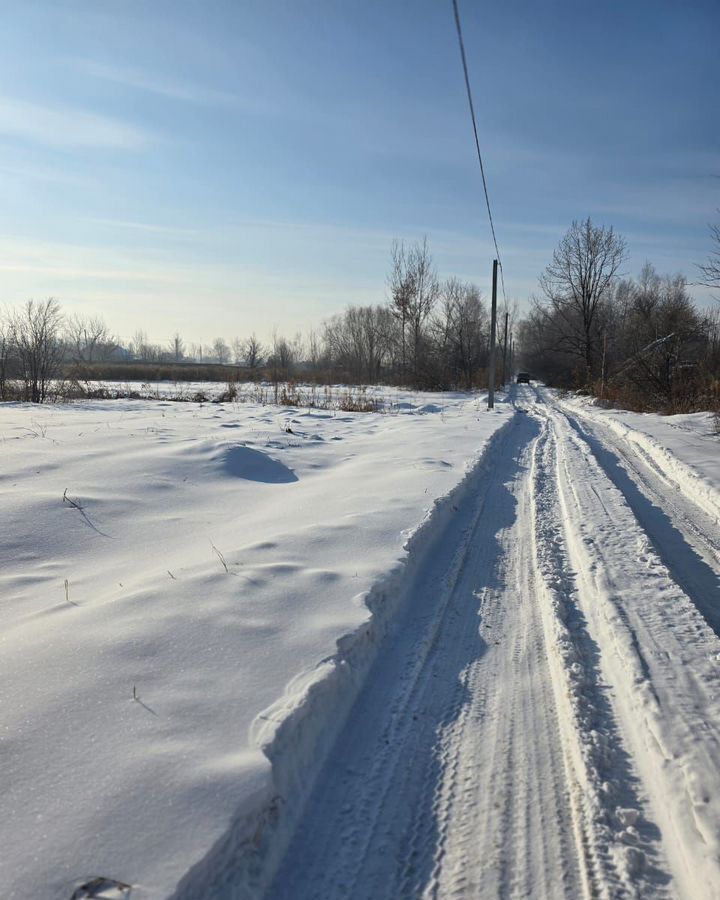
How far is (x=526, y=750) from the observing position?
7.52 ft

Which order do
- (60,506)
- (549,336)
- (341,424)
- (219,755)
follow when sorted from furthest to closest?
(549,336)
(341,424)
(60,506)
(219,755)

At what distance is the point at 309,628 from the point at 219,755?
1020 millimetres

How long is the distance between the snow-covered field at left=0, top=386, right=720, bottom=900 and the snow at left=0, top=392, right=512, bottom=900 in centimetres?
1

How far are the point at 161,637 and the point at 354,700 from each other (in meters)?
0.97

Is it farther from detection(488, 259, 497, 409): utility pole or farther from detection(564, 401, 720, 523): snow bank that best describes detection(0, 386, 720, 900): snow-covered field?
detection(488, 259, 497, 409): utility pole

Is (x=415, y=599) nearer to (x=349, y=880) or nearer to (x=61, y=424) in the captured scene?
(x=349, y=880)

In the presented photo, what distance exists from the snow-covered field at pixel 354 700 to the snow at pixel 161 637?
12mm

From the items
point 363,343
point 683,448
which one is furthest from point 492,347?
point 363,343

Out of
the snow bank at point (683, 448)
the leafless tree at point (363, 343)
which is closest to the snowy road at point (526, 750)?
the snow bank at point (683, 448)

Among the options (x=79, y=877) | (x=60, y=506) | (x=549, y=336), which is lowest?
(x=79, y=877)

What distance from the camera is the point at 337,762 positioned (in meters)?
A: 2.23

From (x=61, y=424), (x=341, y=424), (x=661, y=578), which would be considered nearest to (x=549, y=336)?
(x=341, y=424)

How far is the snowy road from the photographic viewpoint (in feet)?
5.74

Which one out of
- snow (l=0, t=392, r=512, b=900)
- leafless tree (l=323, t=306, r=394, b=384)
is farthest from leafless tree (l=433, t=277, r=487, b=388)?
snow (l=0, t=392, r=512, b=900)
